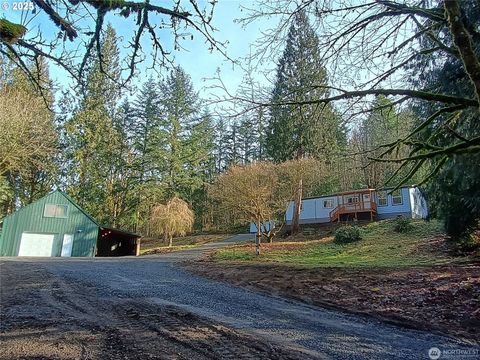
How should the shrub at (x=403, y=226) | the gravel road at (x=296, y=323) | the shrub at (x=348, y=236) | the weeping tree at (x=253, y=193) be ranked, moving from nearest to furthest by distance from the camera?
1. the gravel road at (x=296, y=323)
2. the weeping tree at (x=253, y=193)
3. the shrub at (x=348, y=236)
4. the shrub at (x=403, y=226)

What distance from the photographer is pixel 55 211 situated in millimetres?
27047

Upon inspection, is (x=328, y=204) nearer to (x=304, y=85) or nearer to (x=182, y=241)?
(x=182, y=241)

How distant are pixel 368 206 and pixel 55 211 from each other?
2396cm

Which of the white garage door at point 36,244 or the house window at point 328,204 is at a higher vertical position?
the house window at point 328,204

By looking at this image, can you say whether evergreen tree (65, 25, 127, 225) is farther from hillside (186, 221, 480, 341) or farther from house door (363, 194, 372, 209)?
hillside (186, 221, 480, 341)

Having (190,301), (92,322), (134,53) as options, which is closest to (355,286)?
(190,301)

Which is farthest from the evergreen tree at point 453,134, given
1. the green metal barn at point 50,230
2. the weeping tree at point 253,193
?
the green metal barn at point 50,230

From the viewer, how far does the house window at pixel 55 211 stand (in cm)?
2680

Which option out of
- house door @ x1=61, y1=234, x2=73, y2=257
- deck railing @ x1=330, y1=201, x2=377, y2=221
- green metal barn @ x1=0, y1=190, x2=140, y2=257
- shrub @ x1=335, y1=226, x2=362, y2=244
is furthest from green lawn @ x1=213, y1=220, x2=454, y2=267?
house door @ x1=61, y1=234, x2=73, y2=257

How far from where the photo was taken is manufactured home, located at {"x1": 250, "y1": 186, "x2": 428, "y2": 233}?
2688 centimetres

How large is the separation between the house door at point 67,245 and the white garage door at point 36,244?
87 cm

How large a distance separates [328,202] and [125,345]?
27.6 metres

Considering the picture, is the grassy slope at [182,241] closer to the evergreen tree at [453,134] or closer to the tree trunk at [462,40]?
the evergreen tree at [453,134]

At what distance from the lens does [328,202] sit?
30.0 metres
